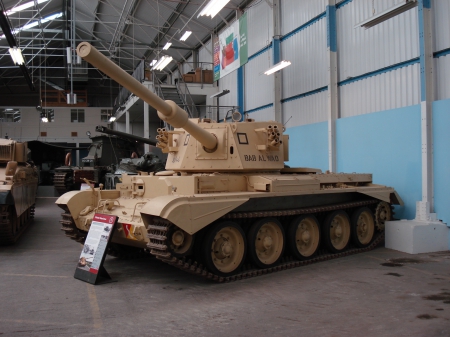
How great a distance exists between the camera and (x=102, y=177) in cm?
2195

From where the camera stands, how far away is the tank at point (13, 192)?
977cm

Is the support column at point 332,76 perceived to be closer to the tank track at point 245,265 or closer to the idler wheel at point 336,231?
the tank track at point 245,265

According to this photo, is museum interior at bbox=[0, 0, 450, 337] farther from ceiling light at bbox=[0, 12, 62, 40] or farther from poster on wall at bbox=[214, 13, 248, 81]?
ceiling light at bbox=[0, 12, 62, 40]

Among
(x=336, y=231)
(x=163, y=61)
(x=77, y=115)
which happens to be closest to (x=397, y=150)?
(x=336, y=231)

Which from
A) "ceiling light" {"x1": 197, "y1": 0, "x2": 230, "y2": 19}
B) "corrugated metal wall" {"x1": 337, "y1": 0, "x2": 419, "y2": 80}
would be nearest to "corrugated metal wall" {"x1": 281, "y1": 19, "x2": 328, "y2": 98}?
"corrugated metal wall" {"x1": 337, "y1": 0, "x2": 419, "y2": 80}

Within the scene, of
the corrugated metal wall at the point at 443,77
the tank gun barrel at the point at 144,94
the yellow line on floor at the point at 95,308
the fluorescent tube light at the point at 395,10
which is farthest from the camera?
the corrugated metal wall at the point at 443,77

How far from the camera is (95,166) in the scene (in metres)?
22.0

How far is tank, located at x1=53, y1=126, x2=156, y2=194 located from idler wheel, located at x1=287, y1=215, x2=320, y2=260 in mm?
10940

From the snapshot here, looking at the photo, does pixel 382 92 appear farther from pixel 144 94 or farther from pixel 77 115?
pixel 77 115

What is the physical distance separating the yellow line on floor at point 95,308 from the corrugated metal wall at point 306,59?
10534 mm

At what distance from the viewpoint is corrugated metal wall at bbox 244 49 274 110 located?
18.4 m

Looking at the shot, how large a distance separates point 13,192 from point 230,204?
18.2 ft

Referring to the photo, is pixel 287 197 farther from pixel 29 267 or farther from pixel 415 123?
pixel 29 267

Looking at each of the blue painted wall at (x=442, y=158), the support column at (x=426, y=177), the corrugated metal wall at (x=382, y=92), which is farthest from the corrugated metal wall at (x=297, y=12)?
the blue painted wall at (x=442, y=158)
